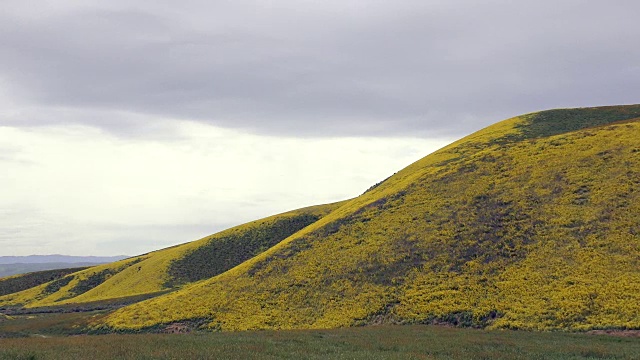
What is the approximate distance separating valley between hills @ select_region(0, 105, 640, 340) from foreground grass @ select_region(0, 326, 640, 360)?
8249 mm

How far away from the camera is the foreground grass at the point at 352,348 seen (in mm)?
20328

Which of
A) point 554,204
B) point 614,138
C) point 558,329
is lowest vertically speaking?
point 558,329

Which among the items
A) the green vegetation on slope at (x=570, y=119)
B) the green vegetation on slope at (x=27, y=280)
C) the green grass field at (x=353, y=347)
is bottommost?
Answer: the green grass field at (x=353, y=347)

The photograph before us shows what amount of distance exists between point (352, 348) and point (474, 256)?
2867 cm

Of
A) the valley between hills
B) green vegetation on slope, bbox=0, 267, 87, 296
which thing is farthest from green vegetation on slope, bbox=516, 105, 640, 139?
green vegetation on slope, bbox=0, 267, 87, 296

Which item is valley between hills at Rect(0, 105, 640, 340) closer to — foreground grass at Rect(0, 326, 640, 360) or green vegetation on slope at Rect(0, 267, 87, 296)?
foreground grass at Rect(0, 326, 640, 360)

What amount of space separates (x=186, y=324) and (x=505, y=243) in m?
32.1

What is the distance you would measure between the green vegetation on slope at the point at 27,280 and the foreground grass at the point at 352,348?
126m

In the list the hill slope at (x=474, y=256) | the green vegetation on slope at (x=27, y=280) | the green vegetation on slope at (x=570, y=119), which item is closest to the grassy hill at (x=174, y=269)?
the green vegetation on slope at (x=27, y=280)

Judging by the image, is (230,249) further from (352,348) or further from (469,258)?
(352,348)

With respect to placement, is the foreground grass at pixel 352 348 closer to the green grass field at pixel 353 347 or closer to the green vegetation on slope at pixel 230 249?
the green grass field at pixel 353 347

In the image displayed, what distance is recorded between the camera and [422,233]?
56.4 meters

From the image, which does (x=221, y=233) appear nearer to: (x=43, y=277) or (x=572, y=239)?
(x=43, y=277)

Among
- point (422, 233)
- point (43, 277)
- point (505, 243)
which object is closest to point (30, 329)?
point (422, 233)
